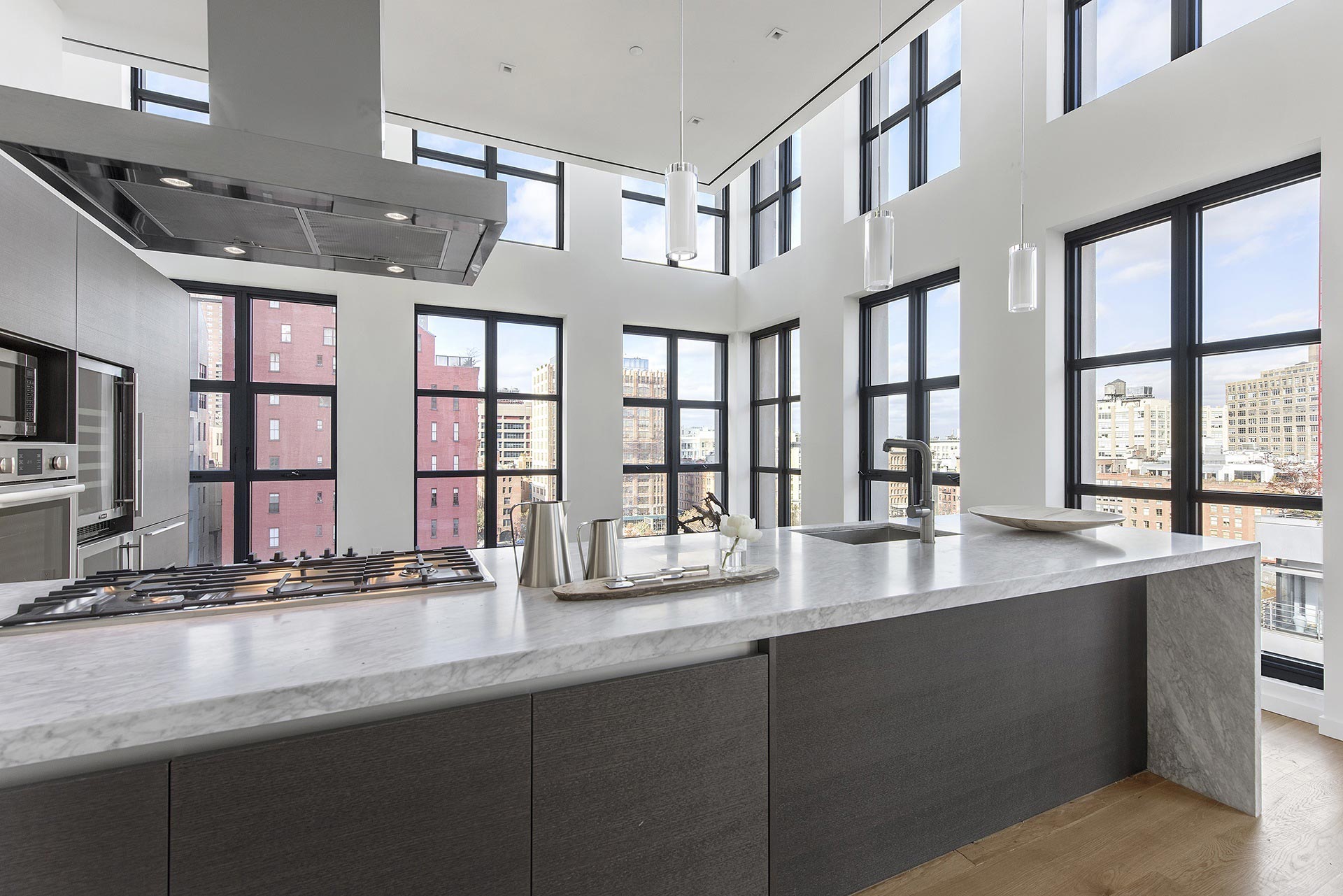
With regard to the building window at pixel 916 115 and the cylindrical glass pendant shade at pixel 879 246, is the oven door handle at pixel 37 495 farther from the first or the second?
the building window at pixel 916 115

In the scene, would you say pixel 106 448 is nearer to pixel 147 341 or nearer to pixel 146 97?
pixel 147 341

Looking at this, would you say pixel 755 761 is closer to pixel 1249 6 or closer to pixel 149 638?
pixel 149 638

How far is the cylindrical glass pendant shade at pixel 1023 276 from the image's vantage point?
8.18ft

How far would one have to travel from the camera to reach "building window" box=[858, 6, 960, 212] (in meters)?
4.25

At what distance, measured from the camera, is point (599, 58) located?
288 centimetres

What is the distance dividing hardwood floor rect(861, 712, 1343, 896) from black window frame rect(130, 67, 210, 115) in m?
6.43

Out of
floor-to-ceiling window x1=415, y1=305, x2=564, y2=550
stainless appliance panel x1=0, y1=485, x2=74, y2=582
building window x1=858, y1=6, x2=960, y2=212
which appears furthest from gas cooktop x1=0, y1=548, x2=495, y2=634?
building window x1=858, y1=6, x2=960, y2=212

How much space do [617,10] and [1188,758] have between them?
360 centimetres

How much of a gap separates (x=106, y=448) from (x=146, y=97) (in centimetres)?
347

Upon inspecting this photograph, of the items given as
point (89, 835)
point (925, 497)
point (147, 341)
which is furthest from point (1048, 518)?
point (147, 341)

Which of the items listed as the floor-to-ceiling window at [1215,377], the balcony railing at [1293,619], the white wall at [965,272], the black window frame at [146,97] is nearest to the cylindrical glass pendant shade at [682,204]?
the white wall at [965,272]

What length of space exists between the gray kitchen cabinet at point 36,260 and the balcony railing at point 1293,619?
16.2 feet

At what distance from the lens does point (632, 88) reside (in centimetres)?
312

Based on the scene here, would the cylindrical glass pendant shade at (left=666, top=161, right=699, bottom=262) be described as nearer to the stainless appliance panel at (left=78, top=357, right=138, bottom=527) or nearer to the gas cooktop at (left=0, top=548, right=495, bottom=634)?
the gas cooktop at (left=0, top=548, right=495, bottom=634)
